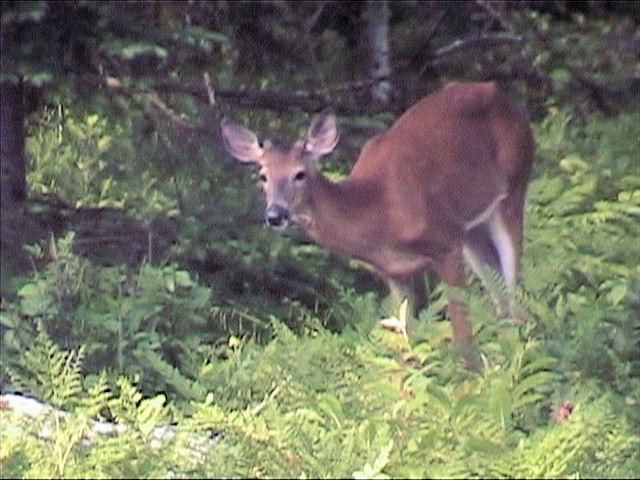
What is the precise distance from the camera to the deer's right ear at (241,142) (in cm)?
449

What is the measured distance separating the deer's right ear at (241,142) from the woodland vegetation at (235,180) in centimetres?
3

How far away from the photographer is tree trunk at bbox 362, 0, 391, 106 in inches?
178

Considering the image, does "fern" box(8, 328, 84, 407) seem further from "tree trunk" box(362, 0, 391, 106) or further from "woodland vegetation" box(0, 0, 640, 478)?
"tree trunk" box(362, 0, 391, 106)

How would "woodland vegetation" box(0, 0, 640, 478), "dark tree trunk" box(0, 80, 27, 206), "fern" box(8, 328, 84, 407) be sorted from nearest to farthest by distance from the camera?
1. "fern" box(8, 328, 84, 407)
2. "woodland vegetation" box(0, 0, 640, 478)
3. "dark tree trunk" box(0, 80, 27, 206)

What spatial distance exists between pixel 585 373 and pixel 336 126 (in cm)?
102

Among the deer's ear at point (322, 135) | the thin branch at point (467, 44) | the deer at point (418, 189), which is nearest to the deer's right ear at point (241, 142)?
the deer at point (418, 189)

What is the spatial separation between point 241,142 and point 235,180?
0.11 metres

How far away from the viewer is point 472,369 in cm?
431

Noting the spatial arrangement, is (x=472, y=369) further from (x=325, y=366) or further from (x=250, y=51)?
(x=250, y=51)

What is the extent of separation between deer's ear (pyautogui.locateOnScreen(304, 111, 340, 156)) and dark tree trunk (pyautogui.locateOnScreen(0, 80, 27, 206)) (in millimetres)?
839

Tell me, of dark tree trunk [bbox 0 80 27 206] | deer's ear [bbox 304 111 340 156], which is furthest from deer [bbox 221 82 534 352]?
dark tree trunk [bbox 0 80 27 206]

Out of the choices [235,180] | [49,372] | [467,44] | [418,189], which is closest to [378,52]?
[467,44]

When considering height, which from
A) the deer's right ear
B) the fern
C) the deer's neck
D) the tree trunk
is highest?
the tree trunk

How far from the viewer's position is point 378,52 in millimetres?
4531
